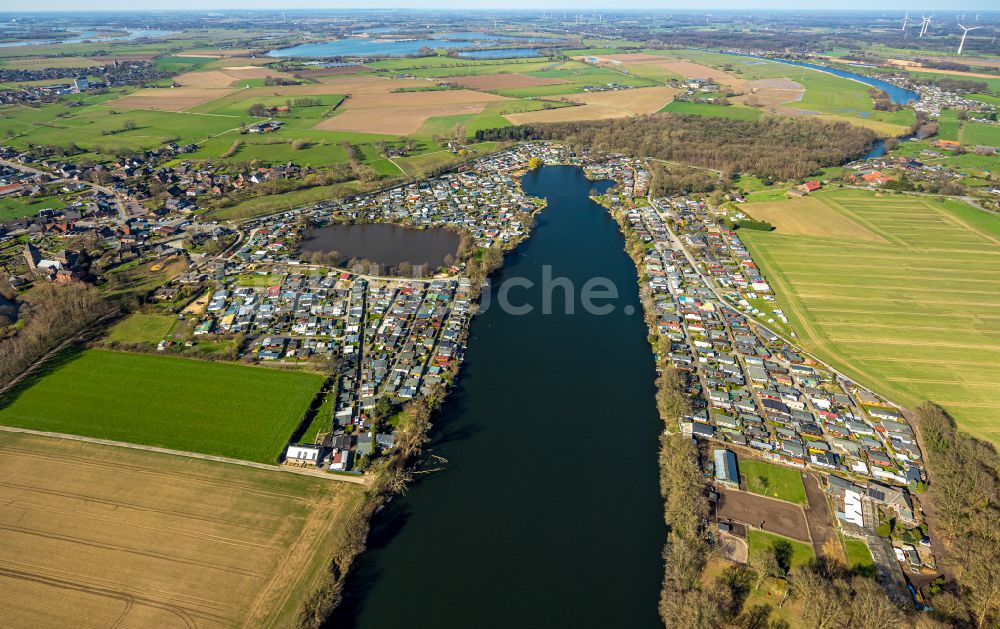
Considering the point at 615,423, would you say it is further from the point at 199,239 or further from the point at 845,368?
the point at 199,239

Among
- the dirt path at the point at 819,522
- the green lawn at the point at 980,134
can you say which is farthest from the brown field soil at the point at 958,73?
the dirt path at the point at 819,522

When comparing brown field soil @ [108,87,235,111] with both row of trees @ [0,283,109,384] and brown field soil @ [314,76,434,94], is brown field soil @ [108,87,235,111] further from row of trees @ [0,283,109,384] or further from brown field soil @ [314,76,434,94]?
row of trees @ [0,283,109,384]

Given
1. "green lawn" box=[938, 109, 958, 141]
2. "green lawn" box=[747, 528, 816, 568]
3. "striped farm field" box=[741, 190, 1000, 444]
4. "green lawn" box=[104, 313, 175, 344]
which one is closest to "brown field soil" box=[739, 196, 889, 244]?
"striped farm field" box=[741, 190, 1000, 444]

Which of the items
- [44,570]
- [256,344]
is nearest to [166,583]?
[44,570]

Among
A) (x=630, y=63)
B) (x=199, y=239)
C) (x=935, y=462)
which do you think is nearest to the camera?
(x=935, y=462)

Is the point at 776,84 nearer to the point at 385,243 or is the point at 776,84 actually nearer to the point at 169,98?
the point at 385,243
